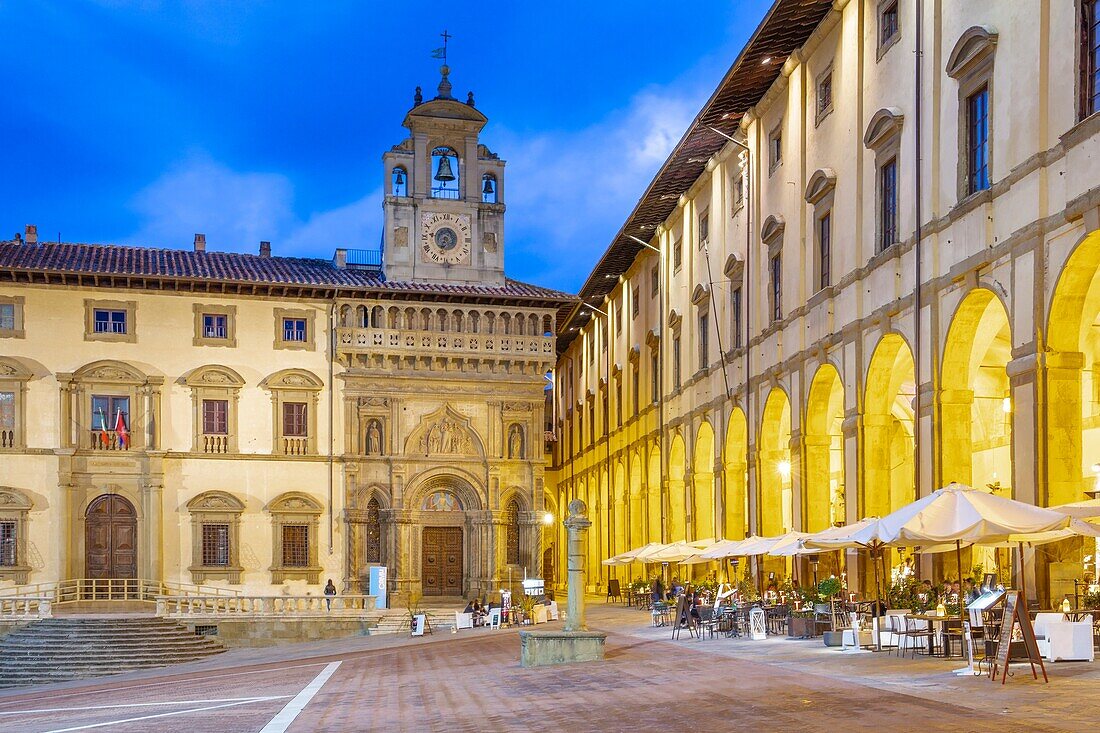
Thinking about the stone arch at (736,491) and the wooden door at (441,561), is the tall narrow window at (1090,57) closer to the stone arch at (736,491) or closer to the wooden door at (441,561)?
the stone arch at (736,491)

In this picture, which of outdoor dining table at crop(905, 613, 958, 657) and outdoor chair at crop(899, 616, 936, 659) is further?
outdoor chair at crop(899, 616, 936, 659)

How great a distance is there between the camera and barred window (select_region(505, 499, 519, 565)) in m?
53.5

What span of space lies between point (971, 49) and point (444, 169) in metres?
32.5

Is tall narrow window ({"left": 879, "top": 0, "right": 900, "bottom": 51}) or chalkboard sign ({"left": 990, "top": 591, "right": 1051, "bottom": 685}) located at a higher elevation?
tall narrow window ({"left": 879, "top": 0, "right": 900, "bottom": 51})

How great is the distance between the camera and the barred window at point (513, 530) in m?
53.5

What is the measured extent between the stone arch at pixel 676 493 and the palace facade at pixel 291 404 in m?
5.46

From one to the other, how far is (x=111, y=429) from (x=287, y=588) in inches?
348

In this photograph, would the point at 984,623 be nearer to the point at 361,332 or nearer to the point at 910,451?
the point at 910,451

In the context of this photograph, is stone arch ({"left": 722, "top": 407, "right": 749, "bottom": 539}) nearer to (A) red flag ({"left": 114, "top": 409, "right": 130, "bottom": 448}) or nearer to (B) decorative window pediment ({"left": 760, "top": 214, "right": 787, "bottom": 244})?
(B) decorative window pediment ({"left": 760, "top": 214, "right": 787, "bottom": 244})

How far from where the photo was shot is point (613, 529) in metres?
62.6

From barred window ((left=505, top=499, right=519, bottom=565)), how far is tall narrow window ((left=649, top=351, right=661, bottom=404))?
7076 mm

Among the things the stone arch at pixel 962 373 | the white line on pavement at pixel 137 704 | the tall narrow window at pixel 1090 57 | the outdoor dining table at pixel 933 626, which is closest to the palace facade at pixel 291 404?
the white line on pavement at pixel 137 704

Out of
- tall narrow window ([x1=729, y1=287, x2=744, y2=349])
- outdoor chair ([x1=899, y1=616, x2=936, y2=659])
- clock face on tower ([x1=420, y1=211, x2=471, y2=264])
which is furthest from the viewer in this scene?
clock face on tower ([x1=420, y1=211, x2=471, y2=264])

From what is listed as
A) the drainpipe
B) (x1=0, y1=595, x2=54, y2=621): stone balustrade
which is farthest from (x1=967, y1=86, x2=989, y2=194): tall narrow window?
(x1=0, y1=595, x2=54, y2=621): stone balustrade
